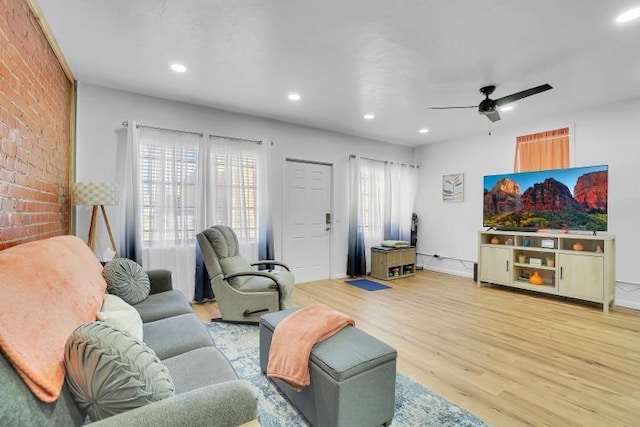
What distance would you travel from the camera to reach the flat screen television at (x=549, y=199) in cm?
392

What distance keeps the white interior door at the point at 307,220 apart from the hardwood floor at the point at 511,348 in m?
0.65

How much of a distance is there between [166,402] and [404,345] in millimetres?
2222

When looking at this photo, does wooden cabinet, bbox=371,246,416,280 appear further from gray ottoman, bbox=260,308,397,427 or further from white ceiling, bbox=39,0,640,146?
gray ottoman, bbox=260,308,397,427

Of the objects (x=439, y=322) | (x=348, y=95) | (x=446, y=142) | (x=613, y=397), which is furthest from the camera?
(x=446, y=142)

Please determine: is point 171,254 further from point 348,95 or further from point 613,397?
point 613,397

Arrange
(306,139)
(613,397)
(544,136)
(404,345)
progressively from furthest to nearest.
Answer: (306,139) < (544,136) < (404,345) < (613,397)

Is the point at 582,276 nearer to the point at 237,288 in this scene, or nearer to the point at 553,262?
the point at 553,262

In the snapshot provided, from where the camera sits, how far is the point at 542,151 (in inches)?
178

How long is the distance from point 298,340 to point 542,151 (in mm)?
4708

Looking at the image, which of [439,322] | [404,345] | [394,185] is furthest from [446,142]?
[404,345]

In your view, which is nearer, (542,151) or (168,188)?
(168,188)

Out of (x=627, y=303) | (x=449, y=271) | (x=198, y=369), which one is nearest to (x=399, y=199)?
(x=449, y=271)

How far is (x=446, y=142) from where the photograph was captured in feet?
19.2

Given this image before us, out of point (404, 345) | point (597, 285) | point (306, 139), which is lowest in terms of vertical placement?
point (404, 345)
